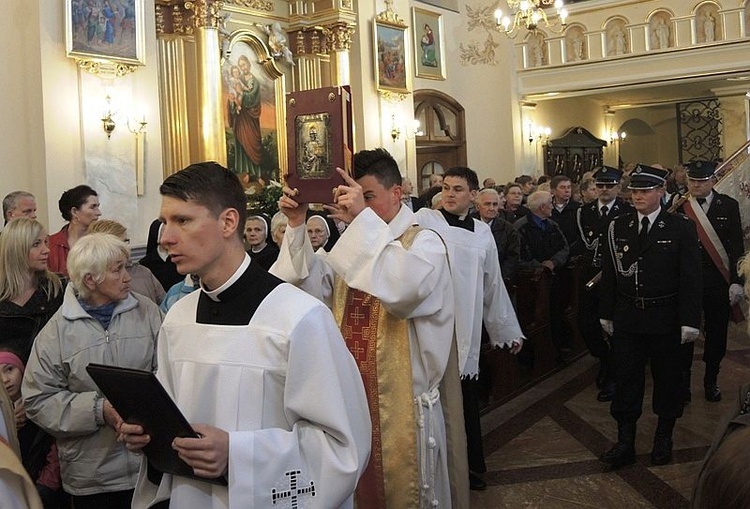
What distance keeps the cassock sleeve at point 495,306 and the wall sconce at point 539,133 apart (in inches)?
505

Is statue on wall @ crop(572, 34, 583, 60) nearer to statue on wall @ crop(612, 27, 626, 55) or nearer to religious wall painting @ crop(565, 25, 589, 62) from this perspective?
religious wall painting @ crop(565, 25, 589, 62)

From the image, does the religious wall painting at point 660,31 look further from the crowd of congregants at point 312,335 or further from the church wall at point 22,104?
the church wall at point 22,104

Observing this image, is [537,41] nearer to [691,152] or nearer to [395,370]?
[691,152]

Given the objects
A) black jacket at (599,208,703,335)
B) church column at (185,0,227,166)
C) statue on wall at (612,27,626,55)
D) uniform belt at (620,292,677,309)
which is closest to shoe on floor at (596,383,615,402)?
black jacket at (599,208,703,335)

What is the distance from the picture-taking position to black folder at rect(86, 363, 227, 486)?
76.2 inches

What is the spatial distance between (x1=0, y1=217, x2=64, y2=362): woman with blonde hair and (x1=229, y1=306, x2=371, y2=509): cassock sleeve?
1980 mm

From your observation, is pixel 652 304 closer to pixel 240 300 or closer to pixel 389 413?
pixel 389 413

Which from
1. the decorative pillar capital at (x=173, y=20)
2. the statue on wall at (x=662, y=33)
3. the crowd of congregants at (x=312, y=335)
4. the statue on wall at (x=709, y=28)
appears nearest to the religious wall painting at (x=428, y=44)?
the statue on wall at (x=662, y=33)

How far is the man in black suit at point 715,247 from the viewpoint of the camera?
613 centimetres

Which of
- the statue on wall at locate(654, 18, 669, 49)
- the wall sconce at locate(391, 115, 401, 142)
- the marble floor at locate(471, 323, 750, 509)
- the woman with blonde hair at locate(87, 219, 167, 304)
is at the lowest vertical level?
the marble floor at locate(471, 323, 750, 509)

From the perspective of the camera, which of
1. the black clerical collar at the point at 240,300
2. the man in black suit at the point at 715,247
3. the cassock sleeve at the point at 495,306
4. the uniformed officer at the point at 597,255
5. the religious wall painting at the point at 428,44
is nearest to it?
the black clerical collar at the point at 240,300

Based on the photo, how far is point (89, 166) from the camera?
884 centimetres

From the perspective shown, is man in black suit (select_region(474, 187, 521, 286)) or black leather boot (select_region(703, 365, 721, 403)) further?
man in black suit (select_region(474, 187, 521, 286))

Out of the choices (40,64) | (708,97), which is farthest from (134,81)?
(708,97)
